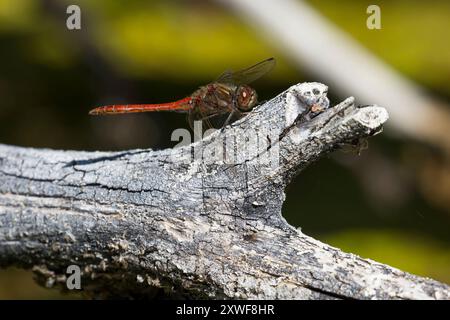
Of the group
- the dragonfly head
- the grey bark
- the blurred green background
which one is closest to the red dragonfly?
the dragonfly head

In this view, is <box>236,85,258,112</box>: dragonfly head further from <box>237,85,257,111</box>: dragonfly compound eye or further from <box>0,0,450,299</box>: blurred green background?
<box>0,0,450,299</box>: blurred green background

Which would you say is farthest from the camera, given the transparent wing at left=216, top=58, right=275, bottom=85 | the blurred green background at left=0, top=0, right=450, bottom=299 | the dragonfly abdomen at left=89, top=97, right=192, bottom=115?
the blurred green background at left=0, top=0, right=450, bottom=299

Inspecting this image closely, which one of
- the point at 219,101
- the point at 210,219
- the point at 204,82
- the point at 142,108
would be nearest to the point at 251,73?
Result: the point at 219,101

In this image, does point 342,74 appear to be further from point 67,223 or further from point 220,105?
point 67,223

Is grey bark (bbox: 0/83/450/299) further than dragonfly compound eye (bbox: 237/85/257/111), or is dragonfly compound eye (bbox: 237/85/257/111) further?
dragonfly compound eye (bbox: 237/85/257/111)

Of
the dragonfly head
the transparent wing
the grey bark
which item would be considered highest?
the transparent wing

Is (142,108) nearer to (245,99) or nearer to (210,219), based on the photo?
(245,99)

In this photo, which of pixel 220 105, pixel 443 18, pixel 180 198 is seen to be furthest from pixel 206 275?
pixel 443 18
